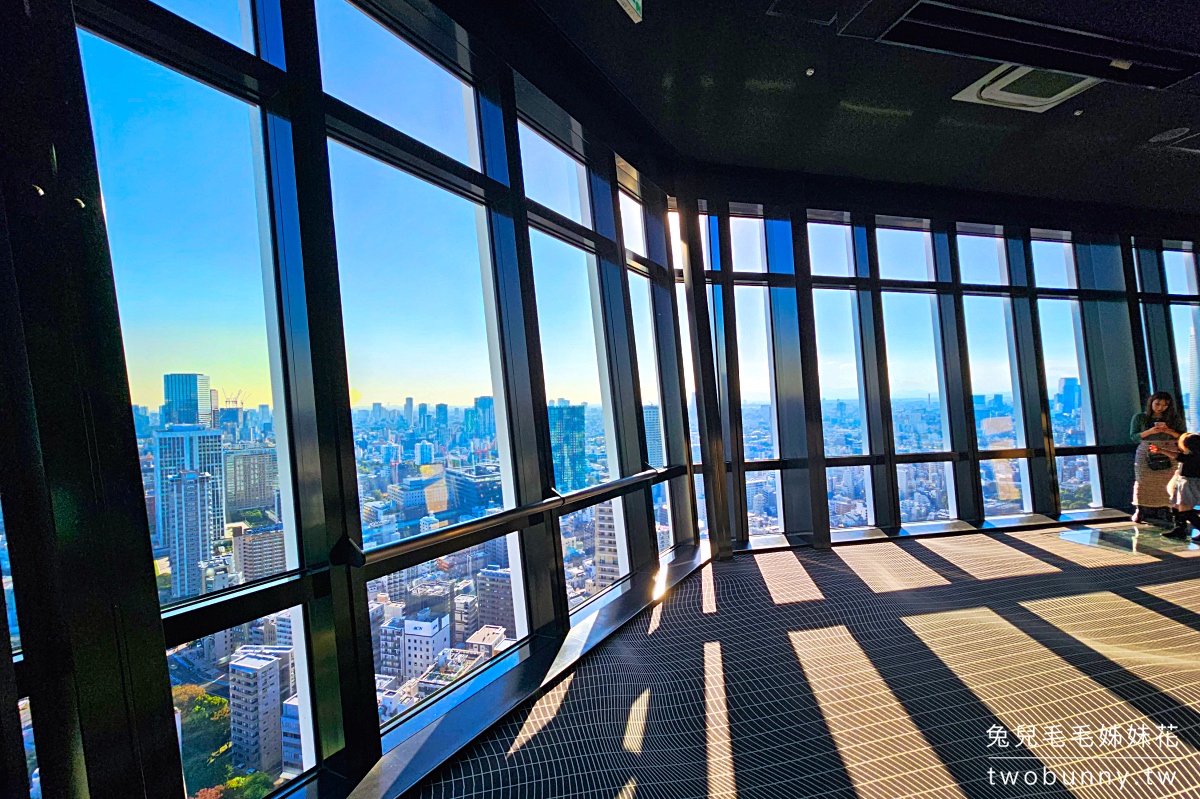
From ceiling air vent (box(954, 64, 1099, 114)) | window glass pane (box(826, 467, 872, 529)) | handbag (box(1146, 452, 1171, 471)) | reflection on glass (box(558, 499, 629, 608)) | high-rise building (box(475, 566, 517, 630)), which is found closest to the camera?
high-rise building (box(475, 566, 517, 630))

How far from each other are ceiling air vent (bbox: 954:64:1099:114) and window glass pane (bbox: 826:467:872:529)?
3.62 metres

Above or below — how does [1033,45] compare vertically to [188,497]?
above

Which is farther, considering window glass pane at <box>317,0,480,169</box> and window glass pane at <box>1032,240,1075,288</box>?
window glass pane at <box>1032,240,1075,288</box>

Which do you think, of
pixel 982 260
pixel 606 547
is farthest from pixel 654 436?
pixel 982 260

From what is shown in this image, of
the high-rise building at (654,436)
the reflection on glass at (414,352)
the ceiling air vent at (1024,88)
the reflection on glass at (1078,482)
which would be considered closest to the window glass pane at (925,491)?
the reflection on glass at (1078,482)

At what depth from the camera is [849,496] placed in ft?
21.5

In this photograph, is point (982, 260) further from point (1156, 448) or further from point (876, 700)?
point (876, 700)

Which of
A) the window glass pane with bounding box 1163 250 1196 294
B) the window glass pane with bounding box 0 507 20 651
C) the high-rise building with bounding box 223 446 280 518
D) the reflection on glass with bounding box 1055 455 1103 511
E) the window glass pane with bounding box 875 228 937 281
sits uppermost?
the window glass pane with bounding box 875 228 937 281

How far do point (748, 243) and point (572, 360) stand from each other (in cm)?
310

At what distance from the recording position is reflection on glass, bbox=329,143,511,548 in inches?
99.0

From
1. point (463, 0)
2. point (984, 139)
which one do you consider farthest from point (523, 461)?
point (984, 139)

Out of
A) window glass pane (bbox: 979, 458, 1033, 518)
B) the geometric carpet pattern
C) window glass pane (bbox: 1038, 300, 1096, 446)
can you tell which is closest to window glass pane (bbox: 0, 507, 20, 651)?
the geometric carpet pattern

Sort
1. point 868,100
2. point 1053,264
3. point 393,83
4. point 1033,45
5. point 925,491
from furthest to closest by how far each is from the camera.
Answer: point 1053,264 → point 925,491 → point 868,100 → point 1033,45 → point 393,83

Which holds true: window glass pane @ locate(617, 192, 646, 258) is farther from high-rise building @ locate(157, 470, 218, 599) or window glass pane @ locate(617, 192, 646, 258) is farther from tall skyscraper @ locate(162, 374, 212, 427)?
high-rise building @ locate(157, 470, 218, 599)
